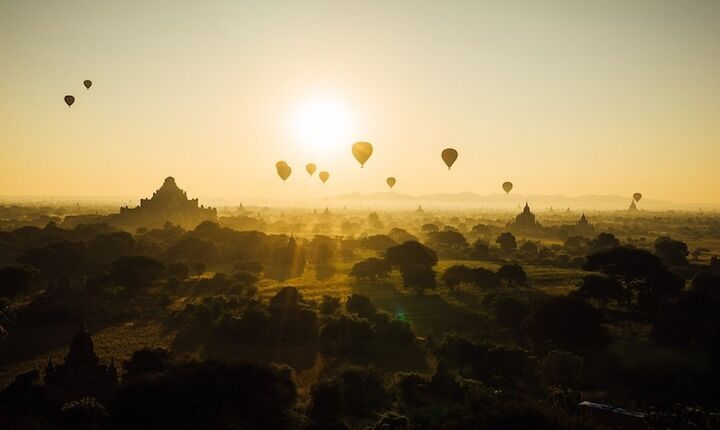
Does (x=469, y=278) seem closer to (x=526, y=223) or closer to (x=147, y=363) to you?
(x=147, y=363)

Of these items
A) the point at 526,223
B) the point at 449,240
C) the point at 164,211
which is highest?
the point at 164,211

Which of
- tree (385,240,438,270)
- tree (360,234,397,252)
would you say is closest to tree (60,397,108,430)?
tree (385,240,438,270)

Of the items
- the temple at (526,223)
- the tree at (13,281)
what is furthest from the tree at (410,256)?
the temple at (526,223)

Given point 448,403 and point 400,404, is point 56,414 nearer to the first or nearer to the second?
point 400,404

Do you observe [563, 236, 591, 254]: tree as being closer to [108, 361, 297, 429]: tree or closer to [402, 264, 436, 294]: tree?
[402, 264, 436, 294]: tree

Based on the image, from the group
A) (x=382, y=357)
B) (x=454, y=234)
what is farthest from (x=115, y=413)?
(x=454, y=234)

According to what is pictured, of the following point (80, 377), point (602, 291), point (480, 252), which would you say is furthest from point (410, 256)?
point (80, 377)

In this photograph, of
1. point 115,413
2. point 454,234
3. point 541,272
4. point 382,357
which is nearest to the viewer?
point 115,413
